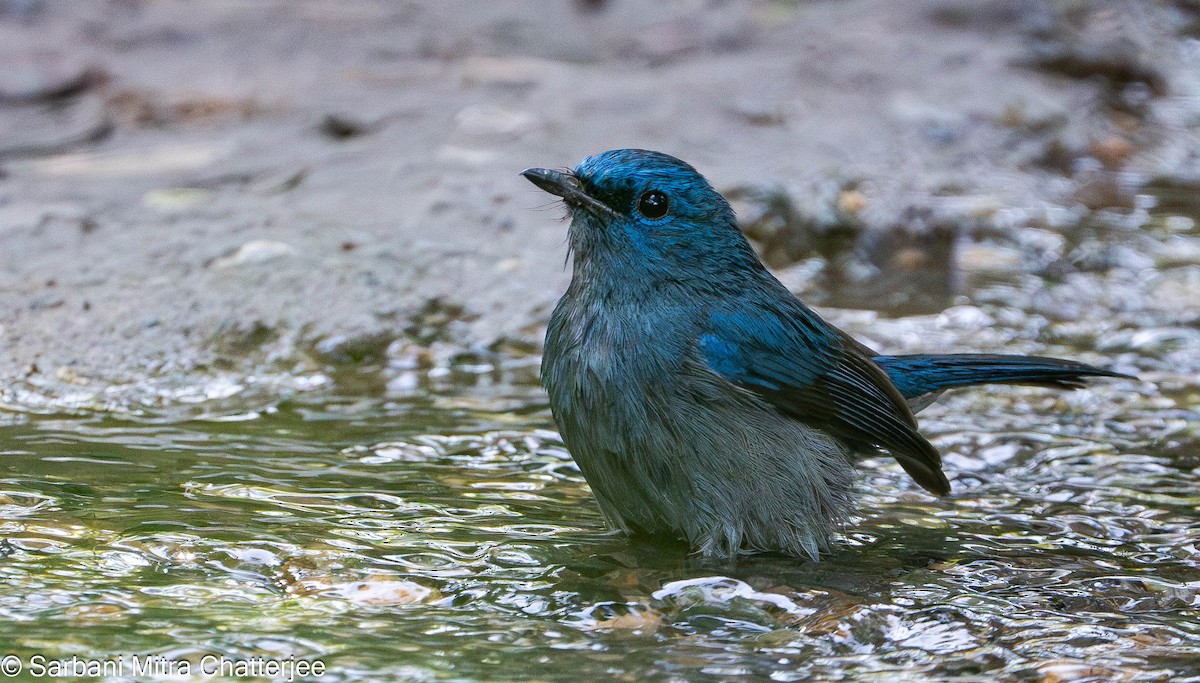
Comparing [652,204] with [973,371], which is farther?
[973,371]

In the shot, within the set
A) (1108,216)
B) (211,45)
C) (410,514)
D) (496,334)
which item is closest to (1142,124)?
(1108,216)

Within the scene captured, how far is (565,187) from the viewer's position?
4.05 meters

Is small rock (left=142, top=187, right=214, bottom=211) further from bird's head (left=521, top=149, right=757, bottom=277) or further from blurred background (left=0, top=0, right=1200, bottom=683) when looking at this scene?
bird's head (left=521, top=149, right=757, bottom=277)

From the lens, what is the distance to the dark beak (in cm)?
403

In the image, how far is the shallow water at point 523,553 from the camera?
3.01 m

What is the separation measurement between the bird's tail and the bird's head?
853mm

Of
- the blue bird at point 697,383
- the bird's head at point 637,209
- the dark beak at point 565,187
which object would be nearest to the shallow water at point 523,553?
the blue bird at point 697,383

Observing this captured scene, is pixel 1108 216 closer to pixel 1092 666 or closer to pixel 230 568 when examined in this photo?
pixel 1092 666

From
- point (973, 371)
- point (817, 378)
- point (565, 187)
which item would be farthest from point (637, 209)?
point (973, 371)

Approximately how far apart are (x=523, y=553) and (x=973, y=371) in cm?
173

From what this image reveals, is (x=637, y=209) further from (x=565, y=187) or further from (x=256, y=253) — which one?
(x=256, y=253)

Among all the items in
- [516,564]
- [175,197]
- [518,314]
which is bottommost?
[516,564]

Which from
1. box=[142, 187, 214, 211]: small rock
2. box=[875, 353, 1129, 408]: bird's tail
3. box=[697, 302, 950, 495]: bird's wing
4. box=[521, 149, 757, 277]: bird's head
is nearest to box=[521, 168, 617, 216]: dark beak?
box=[521, 149, 757, 277]: bird's head

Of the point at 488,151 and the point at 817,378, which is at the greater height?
the point at 488,151
